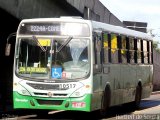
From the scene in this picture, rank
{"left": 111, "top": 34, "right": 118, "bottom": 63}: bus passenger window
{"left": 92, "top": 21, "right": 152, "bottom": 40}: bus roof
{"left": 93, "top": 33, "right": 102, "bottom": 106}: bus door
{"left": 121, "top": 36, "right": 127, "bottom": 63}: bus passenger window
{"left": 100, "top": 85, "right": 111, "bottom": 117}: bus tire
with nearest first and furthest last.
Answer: {"left": 93, "top": 33, "right": 102, "bottom": 106}: bus door, {"left": 92, "top": 21, "right": 152, "bottom": 40}: bus roof, {"left": 100, "top": 85, "right": 111, "bottom": 117}: bus tire, {"left": 111, "top": 34, "right": 118, "bottom": 63}: bus passenger window, {"left": 121, "top": 36, "right": 127, "bottom": 63}: bus passenger window

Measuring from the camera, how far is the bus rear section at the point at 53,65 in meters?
18.0

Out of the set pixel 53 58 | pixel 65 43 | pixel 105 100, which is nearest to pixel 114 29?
pixel 105 100

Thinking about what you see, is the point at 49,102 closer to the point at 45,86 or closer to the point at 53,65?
the point at 45,86

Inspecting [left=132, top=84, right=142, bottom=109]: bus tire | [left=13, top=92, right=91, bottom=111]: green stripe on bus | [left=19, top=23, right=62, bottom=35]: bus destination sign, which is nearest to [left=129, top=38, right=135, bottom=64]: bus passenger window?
[left=132, top=84, right=142, bottom=109]: bus tire

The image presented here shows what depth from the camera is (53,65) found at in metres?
18.3

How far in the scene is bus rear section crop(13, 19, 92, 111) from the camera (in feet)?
59.2

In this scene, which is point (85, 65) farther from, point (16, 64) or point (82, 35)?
point (16, 64)

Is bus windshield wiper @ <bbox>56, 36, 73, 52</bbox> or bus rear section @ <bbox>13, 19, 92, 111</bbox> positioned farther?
bus windshield wiper @ <bbox>56, 36, 73, 52</bbox>

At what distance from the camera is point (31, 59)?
18641 mm

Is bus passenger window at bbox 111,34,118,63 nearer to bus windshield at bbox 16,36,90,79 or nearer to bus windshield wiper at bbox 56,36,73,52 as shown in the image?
bus windshield at bbox 16,36,90,79

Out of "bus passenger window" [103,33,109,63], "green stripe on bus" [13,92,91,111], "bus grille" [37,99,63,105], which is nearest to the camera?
"green stripe on bus" [13,92,91,111]

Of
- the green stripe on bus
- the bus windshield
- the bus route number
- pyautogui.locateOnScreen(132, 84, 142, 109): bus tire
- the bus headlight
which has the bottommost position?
pyautogui.locateOnScreen(132, 84, 142, 109): bus tire

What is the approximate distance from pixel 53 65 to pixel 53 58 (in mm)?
213

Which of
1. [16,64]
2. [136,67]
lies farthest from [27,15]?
[16,64]
